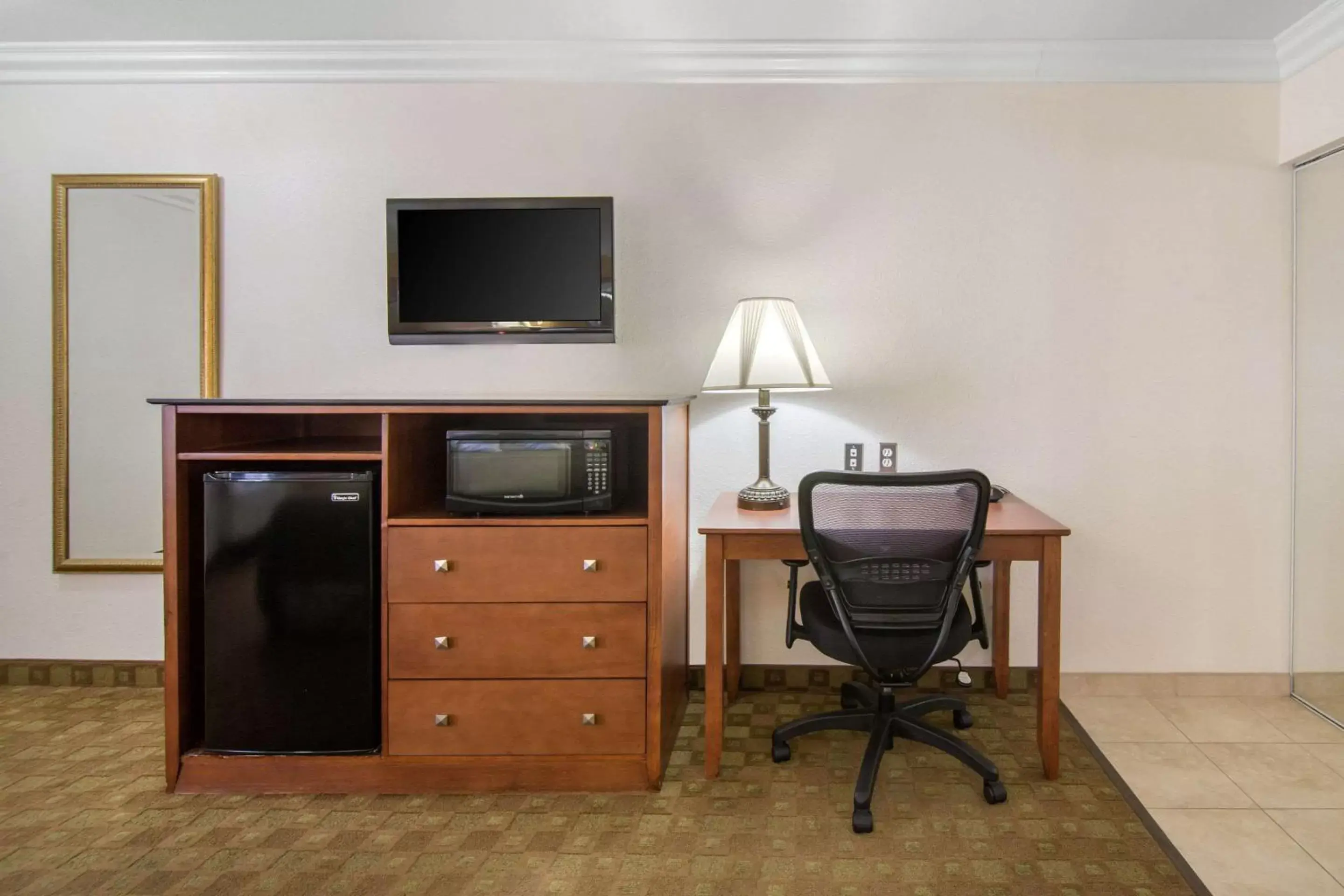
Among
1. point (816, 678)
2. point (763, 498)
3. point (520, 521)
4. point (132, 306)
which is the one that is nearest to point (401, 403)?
point (520, 521)

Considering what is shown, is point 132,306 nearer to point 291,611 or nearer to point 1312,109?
point 291,611

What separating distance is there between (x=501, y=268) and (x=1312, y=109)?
294cm

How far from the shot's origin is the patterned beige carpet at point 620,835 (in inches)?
72.2

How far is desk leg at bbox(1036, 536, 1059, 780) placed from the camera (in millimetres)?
2197

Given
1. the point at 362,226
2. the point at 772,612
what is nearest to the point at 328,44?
the point at 362,226

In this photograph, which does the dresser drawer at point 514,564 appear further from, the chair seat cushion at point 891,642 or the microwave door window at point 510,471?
the chair seat cushion at point 891,642

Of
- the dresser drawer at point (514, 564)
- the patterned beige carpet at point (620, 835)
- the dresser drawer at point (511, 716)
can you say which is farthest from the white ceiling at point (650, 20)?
the patterned beige carpet at point (620, 835)

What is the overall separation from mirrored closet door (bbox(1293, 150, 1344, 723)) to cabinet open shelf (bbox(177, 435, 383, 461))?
126 inches

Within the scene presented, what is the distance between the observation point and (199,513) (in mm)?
2322

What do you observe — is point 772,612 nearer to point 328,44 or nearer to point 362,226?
point 362,226

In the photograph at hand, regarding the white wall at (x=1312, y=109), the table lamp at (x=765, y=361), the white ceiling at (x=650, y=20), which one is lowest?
the table lamp at (x=765, y=361)

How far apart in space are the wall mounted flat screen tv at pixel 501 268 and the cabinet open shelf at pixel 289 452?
0.65 m

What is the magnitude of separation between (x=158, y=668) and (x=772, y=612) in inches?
97.0

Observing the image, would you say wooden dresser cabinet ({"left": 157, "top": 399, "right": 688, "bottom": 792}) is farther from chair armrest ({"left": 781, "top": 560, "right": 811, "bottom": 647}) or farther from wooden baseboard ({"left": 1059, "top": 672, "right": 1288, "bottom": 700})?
wooden baseboard ({"left": 1059, "top": 672, "right": 1288, "bottom": 700})
